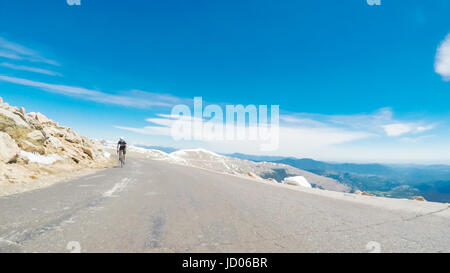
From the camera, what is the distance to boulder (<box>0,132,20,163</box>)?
34.8 feet

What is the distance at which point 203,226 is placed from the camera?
16.2ft

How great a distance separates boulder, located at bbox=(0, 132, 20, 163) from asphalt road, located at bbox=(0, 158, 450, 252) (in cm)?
488

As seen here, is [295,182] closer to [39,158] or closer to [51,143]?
[39,158]

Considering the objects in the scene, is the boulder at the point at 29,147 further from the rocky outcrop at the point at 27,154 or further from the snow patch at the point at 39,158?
the snow patch at the point at 39,158

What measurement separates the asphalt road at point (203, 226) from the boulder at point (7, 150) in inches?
192

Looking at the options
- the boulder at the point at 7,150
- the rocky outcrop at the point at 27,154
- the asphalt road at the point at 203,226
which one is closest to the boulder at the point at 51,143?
the rocky outcrop at the point at 27,154

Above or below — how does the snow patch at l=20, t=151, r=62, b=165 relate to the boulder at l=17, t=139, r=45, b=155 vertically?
below

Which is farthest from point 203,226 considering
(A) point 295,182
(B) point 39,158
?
(A) point 295,182

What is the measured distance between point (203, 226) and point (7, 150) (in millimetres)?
12605

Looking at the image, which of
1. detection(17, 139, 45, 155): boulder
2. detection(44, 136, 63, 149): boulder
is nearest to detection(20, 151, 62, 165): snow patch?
detection(17, 139, 45, 155): boulder

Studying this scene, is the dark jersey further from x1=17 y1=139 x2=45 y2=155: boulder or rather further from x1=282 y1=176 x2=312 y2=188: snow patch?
x1=282 y1=176 x2=312 y2=188: snow patch

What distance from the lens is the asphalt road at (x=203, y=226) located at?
383 cm
